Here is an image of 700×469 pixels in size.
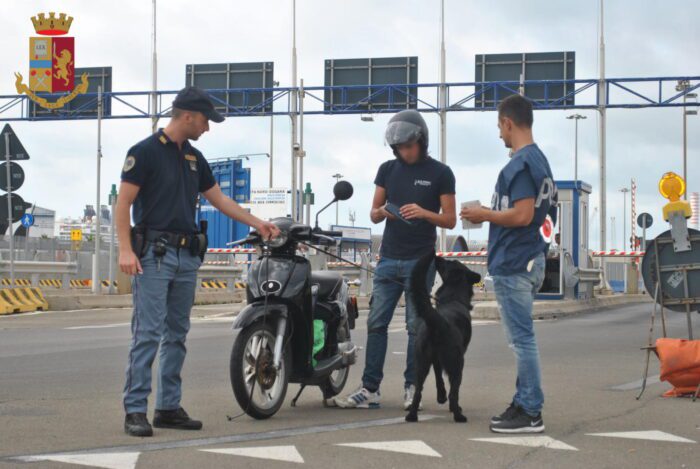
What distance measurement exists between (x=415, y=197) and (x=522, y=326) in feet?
4.55

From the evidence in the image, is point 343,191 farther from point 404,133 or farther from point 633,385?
point 633,385

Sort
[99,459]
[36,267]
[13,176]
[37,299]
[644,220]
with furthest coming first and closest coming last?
[644,220]
[36,267]
[37,299]
[13,176]
[99,459]

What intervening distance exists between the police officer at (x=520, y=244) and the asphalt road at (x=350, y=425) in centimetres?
23

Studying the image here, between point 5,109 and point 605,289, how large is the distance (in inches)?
1045

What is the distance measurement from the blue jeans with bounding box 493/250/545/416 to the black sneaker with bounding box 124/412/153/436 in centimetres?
213

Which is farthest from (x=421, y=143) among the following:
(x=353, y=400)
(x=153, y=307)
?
(x=153, y=307)

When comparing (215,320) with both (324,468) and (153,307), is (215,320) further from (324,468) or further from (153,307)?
(324,468)

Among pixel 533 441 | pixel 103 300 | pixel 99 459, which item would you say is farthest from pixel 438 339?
pixel 103 300

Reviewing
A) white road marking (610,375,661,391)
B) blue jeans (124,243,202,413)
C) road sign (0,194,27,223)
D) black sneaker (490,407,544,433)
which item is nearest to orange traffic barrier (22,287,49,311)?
road sign (0,194,27,223)

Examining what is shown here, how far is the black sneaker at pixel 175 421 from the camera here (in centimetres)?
645

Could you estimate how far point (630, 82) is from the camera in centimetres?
4253

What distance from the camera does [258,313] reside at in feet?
22.3

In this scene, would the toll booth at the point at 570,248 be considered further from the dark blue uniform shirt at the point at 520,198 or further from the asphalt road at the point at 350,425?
the dark blue uniform shirt at the point at 520,198

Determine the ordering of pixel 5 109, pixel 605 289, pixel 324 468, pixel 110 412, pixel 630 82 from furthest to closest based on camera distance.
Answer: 1. pixel 5 109
2. pixel 630 82
3. pixel 605 289
4. pixel 110 412
5. pixel 324 468
